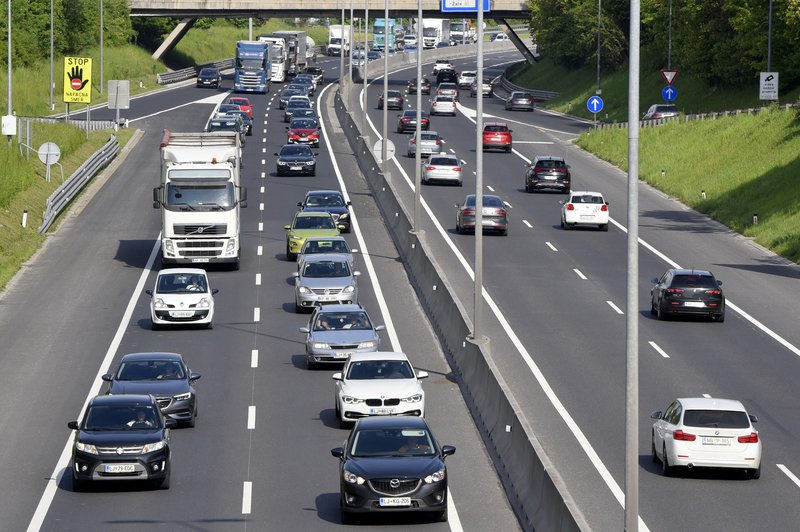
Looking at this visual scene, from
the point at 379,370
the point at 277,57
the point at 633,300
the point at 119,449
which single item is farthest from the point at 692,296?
the point at 277,57

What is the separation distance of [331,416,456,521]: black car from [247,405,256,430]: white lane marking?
21.3 ft

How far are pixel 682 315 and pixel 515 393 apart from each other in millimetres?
10609

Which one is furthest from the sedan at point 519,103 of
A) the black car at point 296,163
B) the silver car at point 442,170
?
the silver car at point 442,170

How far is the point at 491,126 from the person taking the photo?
81.6 metres

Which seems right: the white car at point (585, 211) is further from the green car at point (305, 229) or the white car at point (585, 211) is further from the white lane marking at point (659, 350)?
the white lane marking at point (659, 350)

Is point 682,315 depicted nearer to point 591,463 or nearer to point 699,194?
point 591,463

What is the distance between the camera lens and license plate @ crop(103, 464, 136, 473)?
23.5m

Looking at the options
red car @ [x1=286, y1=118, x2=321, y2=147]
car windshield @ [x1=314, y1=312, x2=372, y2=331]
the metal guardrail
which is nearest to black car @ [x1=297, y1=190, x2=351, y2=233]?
the metal guardrail

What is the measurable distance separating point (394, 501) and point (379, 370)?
7871 millimetres

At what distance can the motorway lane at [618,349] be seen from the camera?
24.6m

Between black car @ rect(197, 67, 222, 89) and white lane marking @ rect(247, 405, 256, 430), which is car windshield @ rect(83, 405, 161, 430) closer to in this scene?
white lane marking @ rect(247, 405, 256, 430)

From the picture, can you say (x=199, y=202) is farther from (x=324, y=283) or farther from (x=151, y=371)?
(x=151, y=371)

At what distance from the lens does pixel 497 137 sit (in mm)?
81125

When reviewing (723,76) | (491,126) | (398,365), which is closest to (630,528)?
(398,365)
